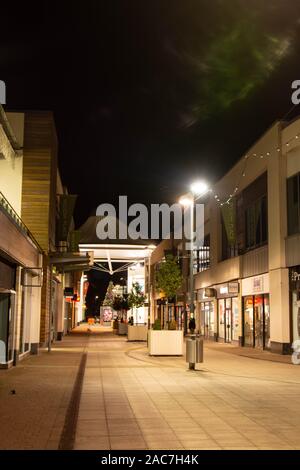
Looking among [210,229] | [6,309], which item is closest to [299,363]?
[6,309]

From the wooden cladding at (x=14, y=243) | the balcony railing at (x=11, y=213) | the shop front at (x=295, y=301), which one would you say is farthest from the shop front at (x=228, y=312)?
the balcony railing at (x=11, y=213)

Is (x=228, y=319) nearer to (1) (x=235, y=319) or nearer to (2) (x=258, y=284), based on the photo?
(1) (x=235, y=319)

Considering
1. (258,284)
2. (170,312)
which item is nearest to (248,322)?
(258,284)

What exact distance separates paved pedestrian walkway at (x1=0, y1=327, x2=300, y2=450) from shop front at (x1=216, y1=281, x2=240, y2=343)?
530 inches

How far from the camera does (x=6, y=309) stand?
1984 cm

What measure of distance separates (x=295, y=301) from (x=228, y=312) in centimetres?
1085

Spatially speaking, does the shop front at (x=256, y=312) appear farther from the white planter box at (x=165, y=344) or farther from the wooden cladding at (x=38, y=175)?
Answer: the wooden cladding at (x=38, y=175)

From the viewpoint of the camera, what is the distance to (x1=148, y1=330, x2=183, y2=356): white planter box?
25734 millimetres

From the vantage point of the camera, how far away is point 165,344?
25.8 metres

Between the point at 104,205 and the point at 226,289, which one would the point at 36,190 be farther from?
the point at 104,205

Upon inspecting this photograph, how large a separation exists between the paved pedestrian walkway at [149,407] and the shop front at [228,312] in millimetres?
13461

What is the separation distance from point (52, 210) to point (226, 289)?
38.8ft

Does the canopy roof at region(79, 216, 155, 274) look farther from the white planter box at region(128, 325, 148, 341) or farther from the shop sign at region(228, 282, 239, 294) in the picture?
the shop sign at region(228, 282, 239, 294)

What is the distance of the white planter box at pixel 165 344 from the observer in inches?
→ 1013
